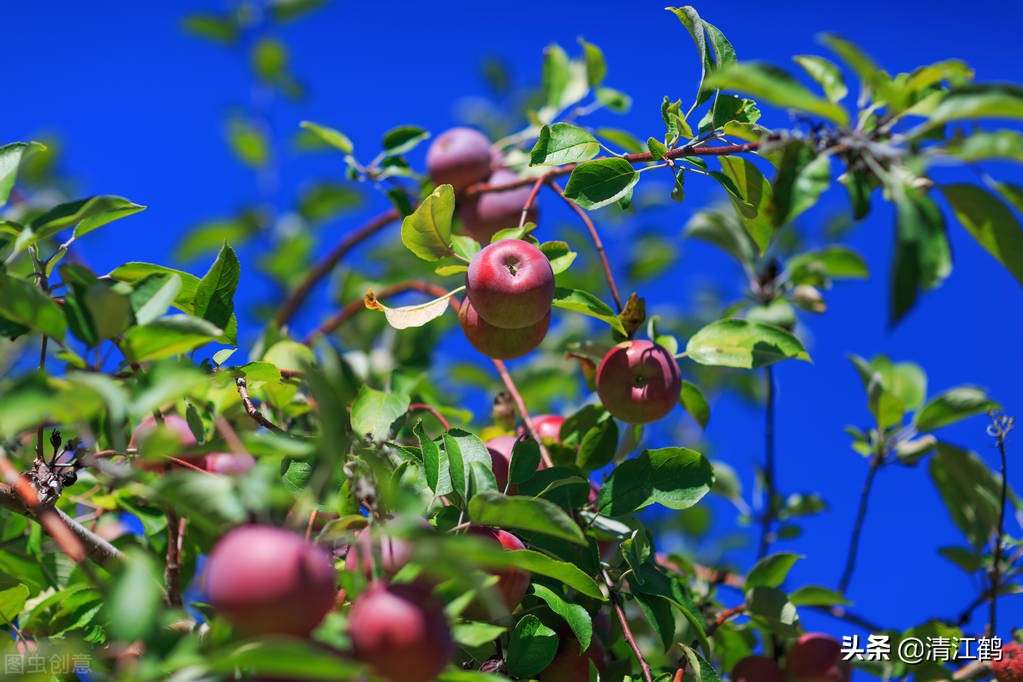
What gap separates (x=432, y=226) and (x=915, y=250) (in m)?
0.76

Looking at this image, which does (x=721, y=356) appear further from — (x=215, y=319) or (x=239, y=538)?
(x=239, y=538)

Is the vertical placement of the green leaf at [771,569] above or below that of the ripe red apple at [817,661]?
above

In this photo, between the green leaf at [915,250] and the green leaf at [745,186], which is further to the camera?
the green leaf at [745,186]

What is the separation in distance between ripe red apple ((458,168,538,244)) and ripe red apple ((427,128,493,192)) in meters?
0.06

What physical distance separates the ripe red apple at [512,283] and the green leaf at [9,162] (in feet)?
2.13

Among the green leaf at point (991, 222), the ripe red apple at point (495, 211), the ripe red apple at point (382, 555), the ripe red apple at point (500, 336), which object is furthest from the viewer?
→ the ripe red apple at point (495, 211)

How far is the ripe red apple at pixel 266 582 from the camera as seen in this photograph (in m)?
0.80

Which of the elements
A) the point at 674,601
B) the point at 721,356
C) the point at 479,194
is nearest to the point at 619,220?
the point at 479,194

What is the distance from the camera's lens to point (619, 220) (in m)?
4.34

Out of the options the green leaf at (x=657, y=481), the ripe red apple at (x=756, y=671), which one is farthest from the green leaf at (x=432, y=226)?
the ripe red apple at (x=756, y=671)

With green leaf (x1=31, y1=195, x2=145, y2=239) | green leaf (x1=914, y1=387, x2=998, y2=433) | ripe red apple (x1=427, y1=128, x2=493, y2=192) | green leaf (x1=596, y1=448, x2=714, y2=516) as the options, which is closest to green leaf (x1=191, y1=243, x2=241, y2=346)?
green leaf (x1=31, y1=195, x2=145, y2=239)

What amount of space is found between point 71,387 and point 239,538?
234mm

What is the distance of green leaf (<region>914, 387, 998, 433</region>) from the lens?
210cm

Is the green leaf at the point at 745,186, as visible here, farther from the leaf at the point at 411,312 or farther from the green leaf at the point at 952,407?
the green leaf at the point at 952,407
